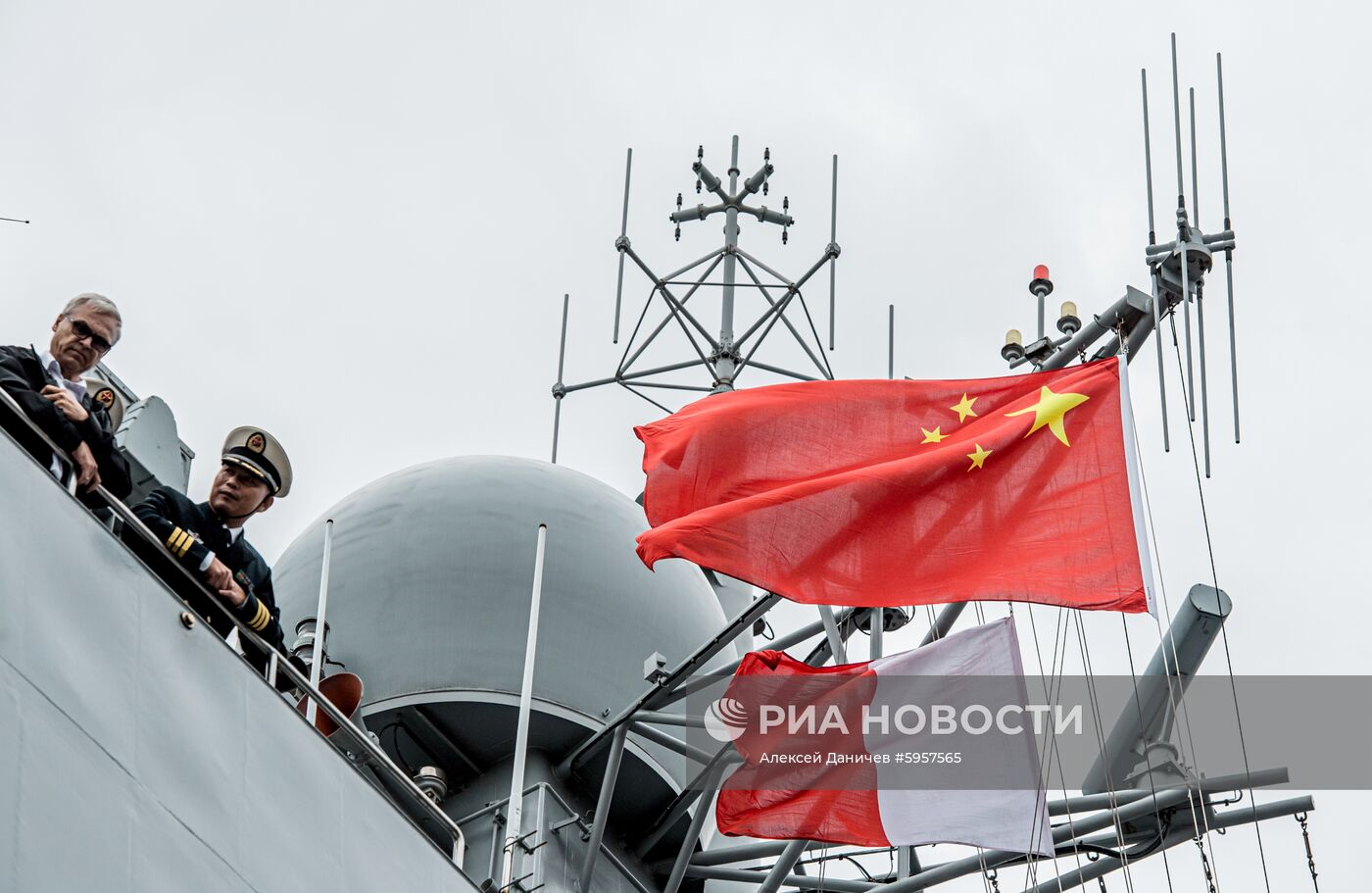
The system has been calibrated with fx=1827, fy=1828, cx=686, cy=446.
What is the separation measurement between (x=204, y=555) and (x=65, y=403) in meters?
0.73

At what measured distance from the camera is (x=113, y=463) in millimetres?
5895

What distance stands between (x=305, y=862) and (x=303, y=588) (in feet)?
20.1

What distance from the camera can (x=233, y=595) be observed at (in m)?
6.26

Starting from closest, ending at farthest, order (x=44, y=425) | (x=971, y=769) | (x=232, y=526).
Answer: (x=44, y=425)
(x=232, y=526)
(x=971, y=769)

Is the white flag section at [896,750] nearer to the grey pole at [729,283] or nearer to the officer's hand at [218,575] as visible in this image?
the officer's hand at [218,575]

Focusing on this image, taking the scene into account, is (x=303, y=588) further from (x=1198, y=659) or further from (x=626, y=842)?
(x=1198, y=659)

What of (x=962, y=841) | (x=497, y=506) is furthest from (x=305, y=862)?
(x=497, y=506)

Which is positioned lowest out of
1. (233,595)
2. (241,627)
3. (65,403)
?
(241,627)

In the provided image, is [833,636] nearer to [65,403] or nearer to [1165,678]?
[1165,678]

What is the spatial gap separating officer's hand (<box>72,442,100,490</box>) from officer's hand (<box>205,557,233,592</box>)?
0.55 m

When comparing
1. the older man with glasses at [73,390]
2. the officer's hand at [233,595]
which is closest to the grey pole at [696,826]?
the officer's hand at [233,595]

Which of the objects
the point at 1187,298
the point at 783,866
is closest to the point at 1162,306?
the point at 1187,298

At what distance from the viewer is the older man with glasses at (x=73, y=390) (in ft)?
18.3

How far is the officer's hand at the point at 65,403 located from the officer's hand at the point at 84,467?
0.09m
